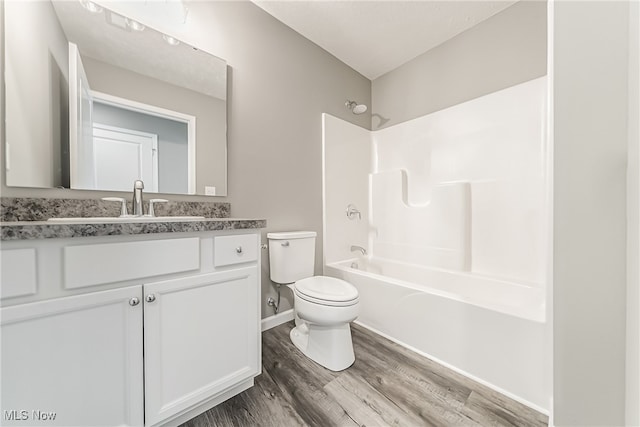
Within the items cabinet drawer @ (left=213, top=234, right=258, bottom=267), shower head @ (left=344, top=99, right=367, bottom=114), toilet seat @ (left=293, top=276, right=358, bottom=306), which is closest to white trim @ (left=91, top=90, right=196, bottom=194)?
cabinet drawer @ (left=213, top=234, right=258, bottom=267)

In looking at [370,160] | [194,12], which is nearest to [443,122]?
[370,160]

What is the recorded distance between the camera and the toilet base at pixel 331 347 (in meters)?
1.30

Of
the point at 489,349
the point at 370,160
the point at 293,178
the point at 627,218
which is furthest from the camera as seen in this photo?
the point at 370,160

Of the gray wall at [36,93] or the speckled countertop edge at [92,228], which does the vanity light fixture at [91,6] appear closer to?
the gray wall at [36,93]

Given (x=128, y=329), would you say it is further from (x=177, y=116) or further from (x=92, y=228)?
(x=177, y=116)

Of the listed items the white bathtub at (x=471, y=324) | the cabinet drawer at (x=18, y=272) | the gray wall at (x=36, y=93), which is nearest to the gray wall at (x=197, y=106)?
the gray wall at (x=36, y=93)

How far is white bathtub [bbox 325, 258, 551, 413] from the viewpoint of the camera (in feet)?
3.51

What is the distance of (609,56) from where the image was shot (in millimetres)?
372

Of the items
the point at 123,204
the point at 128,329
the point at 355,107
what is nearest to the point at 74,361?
the point at 128,329

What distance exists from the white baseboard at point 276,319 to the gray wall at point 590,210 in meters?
1.62

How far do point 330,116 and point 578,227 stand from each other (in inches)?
81.5

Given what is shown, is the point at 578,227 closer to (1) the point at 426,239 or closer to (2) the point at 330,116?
(1) the point at 426,239

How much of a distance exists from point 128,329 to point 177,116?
120 cm

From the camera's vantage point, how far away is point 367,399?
1.09 metres
